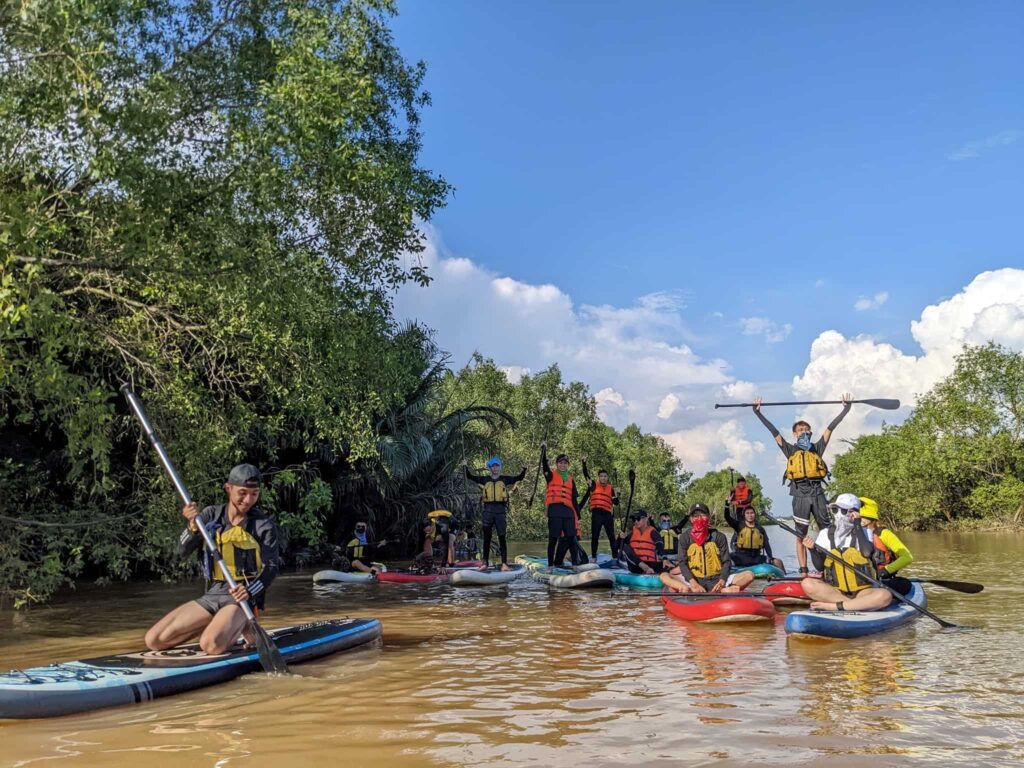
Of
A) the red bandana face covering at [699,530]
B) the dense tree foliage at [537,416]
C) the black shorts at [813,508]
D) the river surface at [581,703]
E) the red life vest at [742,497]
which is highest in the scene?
the dense tree foliage at [537,416]

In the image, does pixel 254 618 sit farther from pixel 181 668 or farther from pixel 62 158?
pixel 62 158

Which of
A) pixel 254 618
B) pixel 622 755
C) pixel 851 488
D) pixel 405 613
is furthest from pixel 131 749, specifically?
pixel 851 488

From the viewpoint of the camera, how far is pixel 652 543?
1417 centimetres

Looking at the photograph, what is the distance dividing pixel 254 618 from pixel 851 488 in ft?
180

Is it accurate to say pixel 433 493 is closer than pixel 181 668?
No

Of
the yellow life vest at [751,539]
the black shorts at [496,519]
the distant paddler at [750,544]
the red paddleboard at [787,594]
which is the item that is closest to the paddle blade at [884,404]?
the distant paddler at [750,544]

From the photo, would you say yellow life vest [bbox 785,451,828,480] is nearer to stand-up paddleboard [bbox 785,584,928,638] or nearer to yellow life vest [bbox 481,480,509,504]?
stand-up paddleboard [bbox 785,584,928,638]

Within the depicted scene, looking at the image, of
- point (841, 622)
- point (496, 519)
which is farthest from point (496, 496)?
point (841, 622)

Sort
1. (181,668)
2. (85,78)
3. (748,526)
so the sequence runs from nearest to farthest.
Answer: (181,668), (85,78), (748,526)

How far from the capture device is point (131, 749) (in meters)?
4.49

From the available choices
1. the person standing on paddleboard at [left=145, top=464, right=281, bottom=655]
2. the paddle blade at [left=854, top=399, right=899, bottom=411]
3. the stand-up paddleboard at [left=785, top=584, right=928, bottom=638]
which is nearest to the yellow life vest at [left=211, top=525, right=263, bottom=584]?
the person standing on paddleboard at [left=145, top=464, right=281, bottom=655]

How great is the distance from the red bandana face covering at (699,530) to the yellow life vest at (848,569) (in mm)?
1993

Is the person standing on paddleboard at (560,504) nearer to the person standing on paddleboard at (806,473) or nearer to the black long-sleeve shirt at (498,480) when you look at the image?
the black long-sleeve shirt at (498,480)

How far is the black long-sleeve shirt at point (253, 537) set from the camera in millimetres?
6391
